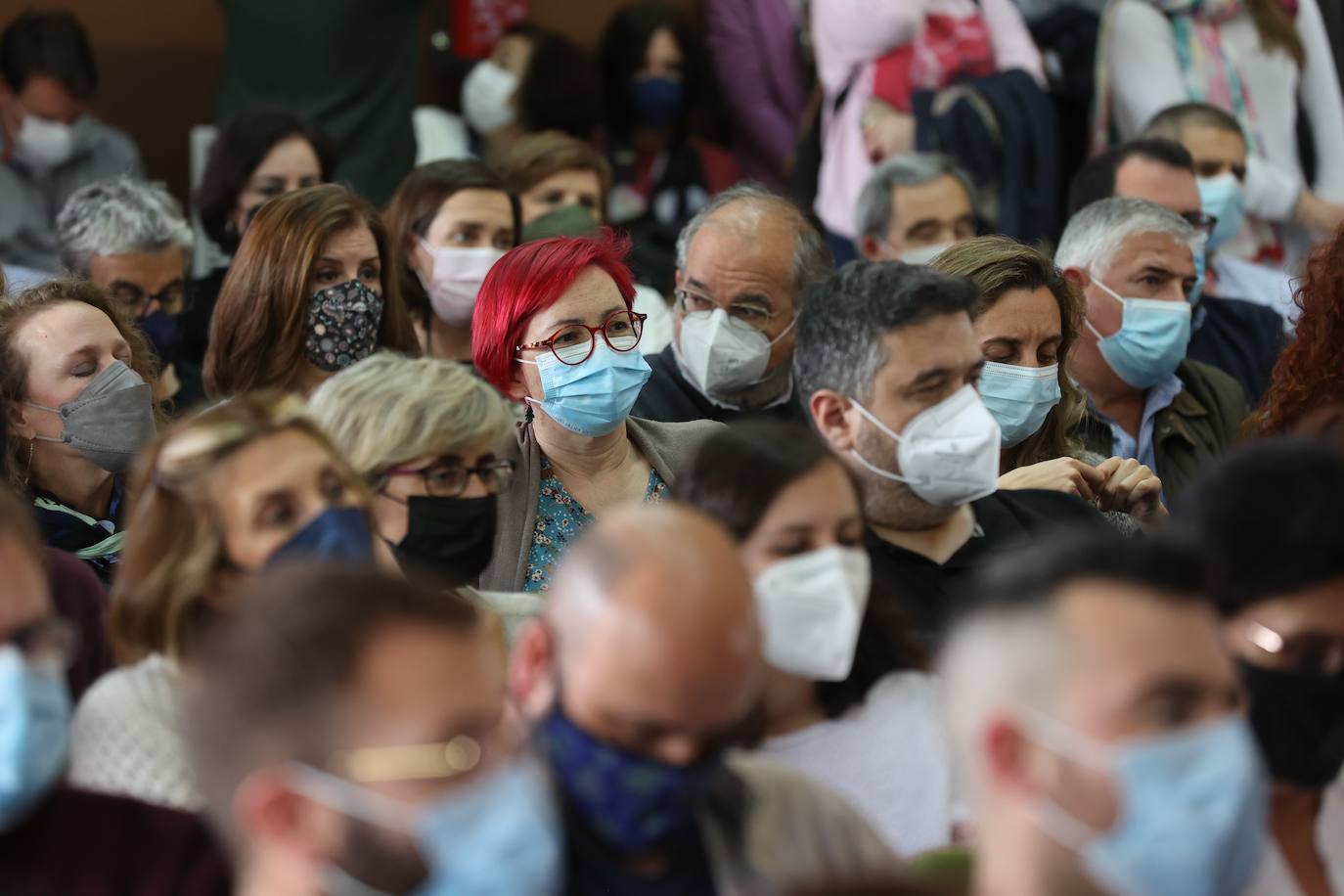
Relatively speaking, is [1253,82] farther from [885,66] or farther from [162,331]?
[162,331]

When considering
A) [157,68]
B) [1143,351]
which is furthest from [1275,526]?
[157,68]

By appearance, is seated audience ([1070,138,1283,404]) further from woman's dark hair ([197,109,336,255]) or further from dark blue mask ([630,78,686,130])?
woman's dark hair ([197,109,336,255])

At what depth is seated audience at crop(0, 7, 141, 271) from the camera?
6.07 meters

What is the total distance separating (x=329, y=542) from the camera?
266 centimetres

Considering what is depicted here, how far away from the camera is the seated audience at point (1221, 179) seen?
589 centimetres

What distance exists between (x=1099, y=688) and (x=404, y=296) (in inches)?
135

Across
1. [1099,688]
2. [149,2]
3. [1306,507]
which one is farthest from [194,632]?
[149,2]

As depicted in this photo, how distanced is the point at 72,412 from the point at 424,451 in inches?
45.0

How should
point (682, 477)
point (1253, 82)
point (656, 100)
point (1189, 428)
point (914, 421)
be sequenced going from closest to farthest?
1. point (682, 477)
2. point (914, 421)
3. point (1189, 428)
4. point (1253, 82)
5. point (656, 100)

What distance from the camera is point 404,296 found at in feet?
17.0

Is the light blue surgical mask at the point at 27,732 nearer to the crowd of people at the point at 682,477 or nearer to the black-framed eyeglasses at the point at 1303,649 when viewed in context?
the crowd of people at the point at 682,477

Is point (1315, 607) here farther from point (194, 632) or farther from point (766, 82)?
point (766, 82)

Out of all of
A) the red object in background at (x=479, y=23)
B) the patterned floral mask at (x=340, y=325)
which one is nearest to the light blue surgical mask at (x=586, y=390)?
the patterned floral mask at (x=340, y=325)

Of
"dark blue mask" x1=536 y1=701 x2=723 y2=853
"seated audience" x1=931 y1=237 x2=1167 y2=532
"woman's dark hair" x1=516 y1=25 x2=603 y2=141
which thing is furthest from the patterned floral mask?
"woman's dark hair" x1=516 y1=25 x2=603 y2=141
